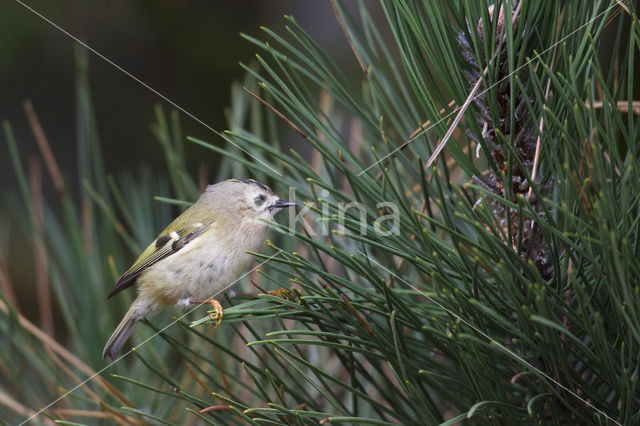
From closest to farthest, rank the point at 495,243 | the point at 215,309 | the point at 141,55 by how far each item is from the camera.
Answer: the point at 495,243, the point at 215,309, the point at 141,55

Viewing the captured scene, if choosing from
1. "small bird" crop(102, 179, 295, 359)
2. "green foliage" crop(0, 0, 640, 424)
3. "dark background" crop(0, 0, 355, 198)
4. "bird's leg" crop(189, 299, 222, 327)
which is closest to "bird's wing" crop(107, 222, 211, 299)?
"small bird" crop(102, 179, 295, 359)

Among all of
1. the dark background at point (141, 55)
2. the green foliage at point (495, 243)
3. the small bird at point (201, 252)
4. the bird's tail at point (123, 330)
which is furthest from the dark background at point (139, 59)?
the green foliage at point (495, 243)

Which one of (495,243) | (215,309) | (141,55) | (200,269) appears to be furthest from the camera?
(141,55)

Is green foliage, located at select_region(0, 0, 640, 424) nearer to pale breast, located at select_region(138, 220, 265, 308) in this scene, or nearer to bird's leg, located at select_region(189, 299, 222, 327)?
bird's leg, located at select_region(189, 299, 222, 327)

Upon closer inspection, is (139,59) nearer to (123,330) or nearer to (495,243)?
(123,330)

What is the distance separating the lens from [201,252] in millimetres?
1049

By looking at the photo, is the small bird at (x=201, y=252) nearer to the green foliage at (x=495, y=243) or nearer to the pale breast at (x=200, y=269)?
the pale breast at (x=200, y=269)

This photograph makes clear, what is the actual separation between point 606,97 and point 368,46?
33 centimetres

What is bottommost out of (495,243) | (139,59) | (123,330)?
(123,330)

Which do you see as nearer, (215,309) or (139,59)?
(215,309)

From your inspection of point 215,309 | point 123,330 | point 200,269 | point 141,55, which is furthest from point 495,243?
point 141,55

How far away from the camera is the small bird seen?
1011mm

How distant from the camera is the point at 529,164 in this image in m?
0.70

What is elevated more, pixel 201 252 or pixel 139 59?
pixel 139 59
